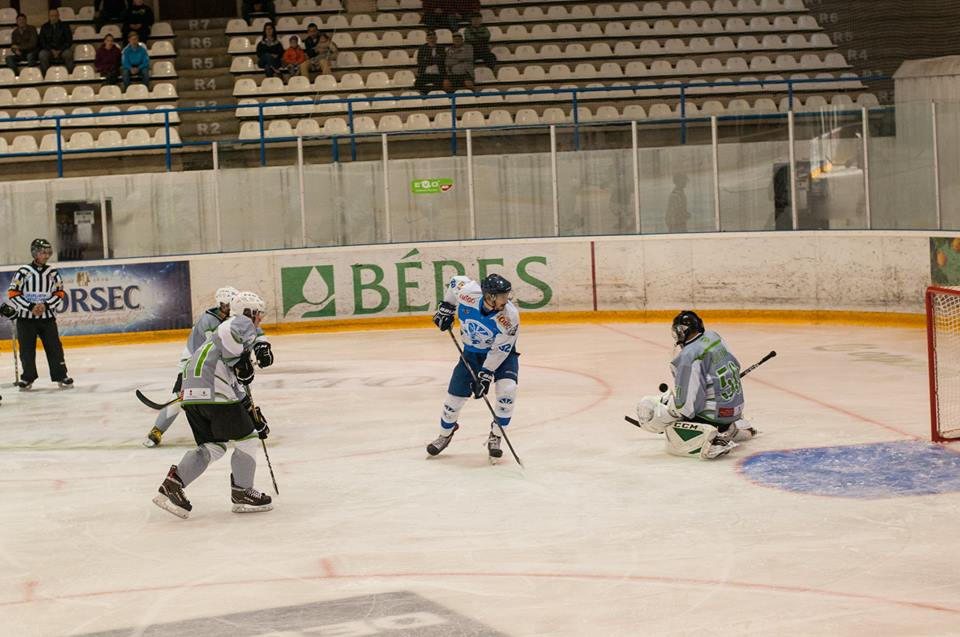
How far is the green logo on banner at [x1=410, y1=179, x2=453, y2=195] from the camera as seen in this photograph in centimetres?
1767

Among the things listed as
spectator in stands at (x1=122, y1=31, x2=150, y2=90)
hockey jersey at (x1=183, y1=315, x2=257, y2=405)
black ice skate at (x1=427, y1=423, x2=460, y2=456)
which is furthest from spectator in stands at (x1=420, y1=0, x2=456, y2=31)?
hockey jersey at (x1=183, y1=315, x2=257, y2=405)

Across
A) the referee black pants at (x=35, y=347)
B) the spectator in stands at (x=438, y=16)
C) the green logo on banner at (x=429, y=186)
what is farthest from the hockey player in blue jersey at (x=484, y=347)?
the spectator in stands at (x=438, y=16)

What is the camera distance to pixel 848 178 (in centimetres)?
1633

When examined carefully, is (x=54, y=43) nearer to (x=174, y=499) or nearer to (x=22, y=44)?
(x=22, y=44)

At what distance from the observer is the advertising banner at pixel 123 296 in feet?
57.3

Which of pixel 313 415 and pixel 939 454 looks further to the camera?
pixel 313 415

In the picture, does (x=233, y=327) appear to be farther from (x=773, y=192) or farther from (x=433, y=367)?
(x=773, y=192)

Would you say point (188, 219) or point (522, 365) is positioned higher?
point (188, 219)

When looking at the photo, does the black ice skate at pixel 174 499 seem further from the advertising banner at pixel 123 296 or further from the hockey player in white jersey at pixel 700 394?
the advertising banner at pixel 123 296

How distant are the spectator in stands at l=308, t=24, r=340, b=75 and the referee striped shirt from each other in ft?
29.0

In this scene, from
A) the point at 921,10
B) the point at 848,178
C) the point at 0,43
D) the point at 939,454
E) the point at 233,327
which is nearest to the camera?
the point at 233,327

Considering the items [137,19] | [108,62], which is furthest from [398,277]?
[137,19]

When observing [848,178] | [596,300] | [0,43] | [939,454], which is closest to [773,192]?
[848,178]

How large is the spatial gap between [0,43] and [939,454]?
18.2 metres
